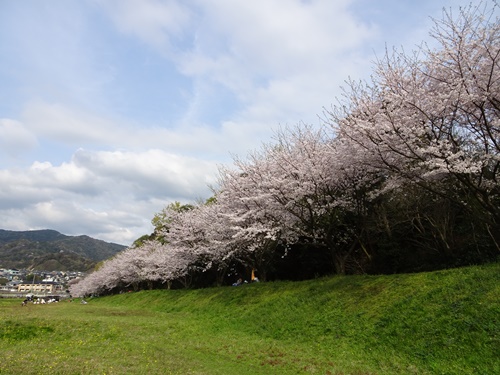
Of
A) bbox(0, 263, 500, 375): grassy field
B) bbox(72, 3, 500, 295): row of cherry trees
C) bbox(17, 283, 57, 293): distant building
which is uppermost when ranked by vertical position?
bbox(72, 3, 500, 295): row of cherry trees

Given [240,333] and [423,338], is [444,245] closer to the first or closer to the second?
[423,338]

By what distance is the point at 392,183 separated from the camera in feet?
48.0

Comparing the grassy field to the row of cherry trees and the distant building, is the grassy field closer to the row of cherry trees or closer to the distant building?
the row of cherry trees

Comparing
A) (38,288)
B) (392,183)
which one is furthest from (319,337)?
(38,288)

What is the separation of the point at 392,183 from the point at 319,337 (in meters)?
6.68

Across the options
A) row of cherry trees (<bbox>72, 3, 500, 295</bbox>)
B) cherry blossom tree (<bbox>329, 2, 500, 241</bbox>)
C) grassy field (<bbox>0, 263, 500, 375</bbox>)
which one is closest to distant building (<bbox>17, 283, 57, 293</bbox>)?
row of cherry trees (<bbox>72, 3, 500, 295</bbox>)

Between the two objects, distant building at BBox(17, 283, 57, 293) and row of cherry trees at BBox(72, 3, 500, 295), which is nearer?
row of cherry trees at BBox(72, 3, 500, 295)

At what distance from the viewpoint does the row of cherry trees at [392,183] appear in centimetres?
1177

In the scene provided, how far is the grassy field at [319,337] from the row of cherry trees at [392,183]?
10.8ft

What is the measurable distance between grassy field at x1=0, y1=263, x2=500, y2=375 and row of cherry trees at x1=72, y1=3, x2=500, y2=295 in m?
3.30

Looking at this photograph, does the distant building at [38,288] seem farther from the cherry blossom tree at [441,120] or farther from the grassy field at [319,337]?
the cherry blossom tree at [441,120]

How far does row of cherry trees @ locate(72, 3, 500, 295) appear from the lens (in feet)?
38.6

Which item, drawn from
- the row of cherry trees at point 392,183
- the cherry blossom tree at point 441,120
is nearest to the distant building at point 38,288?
the row of cherry trees at point 392,183

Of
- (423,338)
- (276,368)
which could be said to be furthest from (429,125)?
(276,368)
